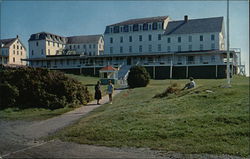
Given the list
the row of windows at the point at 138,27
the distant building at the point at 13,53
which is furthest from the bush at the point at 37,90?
the row of windows at the point at 138,27

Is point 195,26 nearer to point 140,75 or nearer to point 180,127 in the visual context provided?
point 140,75

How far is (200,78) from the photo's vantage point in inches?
186

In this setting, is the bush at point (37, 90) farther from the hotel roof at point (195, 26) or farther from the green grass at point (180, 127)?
the hotel roof at point (195, 26)

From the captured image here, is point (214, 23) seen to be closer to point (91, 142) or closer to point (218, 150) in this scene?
point (218, 150)

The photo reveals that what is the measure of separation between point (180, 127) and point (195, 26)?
143 inches

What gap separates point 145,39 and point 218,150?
3258 mm

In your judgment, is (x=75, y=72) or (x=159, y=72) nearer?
(x=75, y=72)

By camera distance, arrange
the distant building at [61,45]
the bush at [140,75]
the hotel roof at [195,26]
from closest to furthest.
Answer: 1. the distant building at [61,45]
2. the hotel roof at [195,26]
3. the bush at [140,75]

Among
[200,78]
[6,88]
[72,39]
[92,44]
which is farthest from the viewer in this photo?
[6,88]

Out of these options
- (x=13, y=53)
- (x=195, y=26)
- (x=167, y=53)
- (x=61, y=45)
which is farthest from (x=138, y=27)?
(x=13, y=53)

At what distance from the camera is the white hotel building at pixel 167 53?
4.49m

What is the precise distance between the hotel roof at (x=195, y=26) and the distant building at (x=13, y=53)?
315 cm

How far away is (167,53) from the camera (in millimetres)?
4742

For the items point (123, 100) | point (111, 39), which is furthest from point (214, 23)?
point (123, 100)
